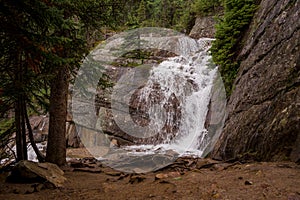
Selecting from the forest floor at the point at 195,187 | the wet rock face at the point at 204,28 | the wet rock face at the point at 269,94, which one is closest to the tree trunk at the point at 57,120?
the forest floor at the point at 195,187

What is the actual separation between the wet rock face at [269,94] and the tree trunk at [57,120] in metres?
4.31

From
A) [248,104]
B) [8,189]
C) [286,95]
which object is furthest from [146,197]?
[248,104]

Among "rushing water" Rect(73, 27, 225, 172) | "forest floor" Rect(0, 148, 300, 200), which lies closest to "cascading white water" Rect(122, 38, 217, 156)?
"rushing water" Rect(73, 27, 225, 172)

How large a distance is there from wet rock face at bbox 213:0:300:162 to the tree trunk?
14.1 ft

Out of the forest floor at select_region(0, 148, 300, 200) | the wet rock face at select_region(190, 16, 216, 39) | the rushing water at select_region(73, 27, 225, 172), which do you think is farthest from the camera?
the wet rock face at select_region(190, 16, 216, 39)

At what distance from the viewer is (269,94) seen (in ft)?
18.1

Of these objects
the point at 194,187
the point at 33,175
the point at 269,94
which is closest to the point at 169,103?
the point at 269,94

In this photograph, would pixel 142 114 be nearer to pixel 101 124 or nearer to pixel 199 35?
pixel 101 124

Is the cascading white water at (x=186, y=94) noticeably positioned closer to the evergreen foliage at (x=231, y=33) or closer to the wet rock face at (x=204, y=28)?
the evergreen foliage at (x=231, y=33)

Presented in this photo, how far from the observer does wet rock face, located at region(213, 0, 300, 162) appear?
4.55 m

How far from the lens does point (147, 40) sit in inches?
910

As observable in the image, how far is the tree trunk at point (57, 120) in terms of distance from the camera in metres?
6.53

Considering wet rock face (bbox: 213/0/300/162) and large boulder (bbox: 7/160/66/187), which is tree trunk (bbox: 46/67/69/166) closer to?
large boulder (bbox: 7/160/66/187)

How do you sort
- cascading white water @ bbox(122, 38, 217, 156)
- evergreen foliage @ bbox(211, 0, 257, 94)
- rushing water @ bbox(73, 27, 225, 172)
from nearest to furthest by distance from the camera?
evergreen foliage @ bbox(211, 0, 257, 94) → rushing water @ bbox(73, 27, 225, 172) → cascading white water @ bbox(122, 38, 217, 156)
